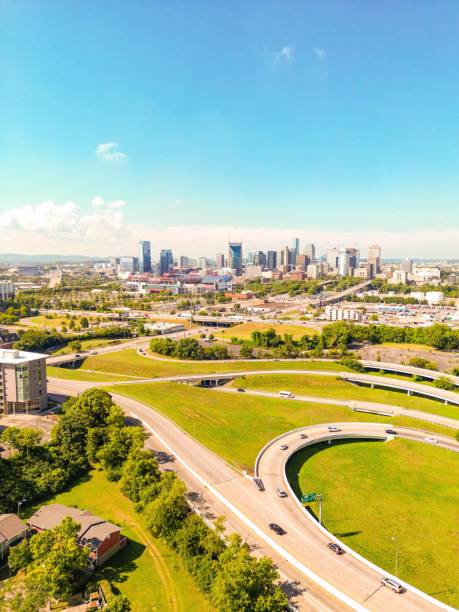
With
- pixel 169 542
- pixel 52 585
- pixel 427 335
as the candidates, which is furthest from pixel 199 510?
pixel 427 335

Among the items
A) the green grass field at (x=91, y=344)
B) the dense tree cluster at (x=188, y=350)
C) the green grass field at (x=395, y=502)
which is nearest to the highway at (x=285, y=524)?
the green grass field at (x=395, y=502)

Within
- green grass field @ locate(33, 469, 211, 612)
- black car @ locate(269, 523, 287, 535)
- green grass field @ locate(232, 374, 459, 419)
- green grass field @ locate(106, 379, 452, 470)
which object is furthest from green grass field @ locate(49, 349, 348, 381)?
black car @ locate(269, 523, 287, 535)

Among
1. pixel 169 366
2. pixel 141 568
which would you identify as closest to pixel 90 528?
pixel 141 568

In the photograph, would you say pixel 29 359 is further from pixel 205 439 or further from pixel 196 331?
pixel 196 331

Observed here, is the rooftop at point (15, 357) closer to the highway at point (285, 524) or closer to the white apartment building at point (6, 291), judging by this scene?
the highway at point (285, 524)

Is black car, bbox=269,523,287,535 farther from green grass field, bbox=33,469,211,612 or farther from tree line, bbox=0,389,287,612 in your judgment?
green grass field, bbox=33,469,211,612

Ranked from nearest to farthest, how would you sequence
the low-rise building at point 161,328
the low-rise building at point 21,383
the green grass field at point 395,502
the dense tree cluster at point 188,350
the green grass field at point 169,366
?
the green grass field at point 395,502, the low-rise building at point 21,383, the green grass field at point 169,366, the dense tree cluster at point 188,350, the low-rise building at point 161,328
